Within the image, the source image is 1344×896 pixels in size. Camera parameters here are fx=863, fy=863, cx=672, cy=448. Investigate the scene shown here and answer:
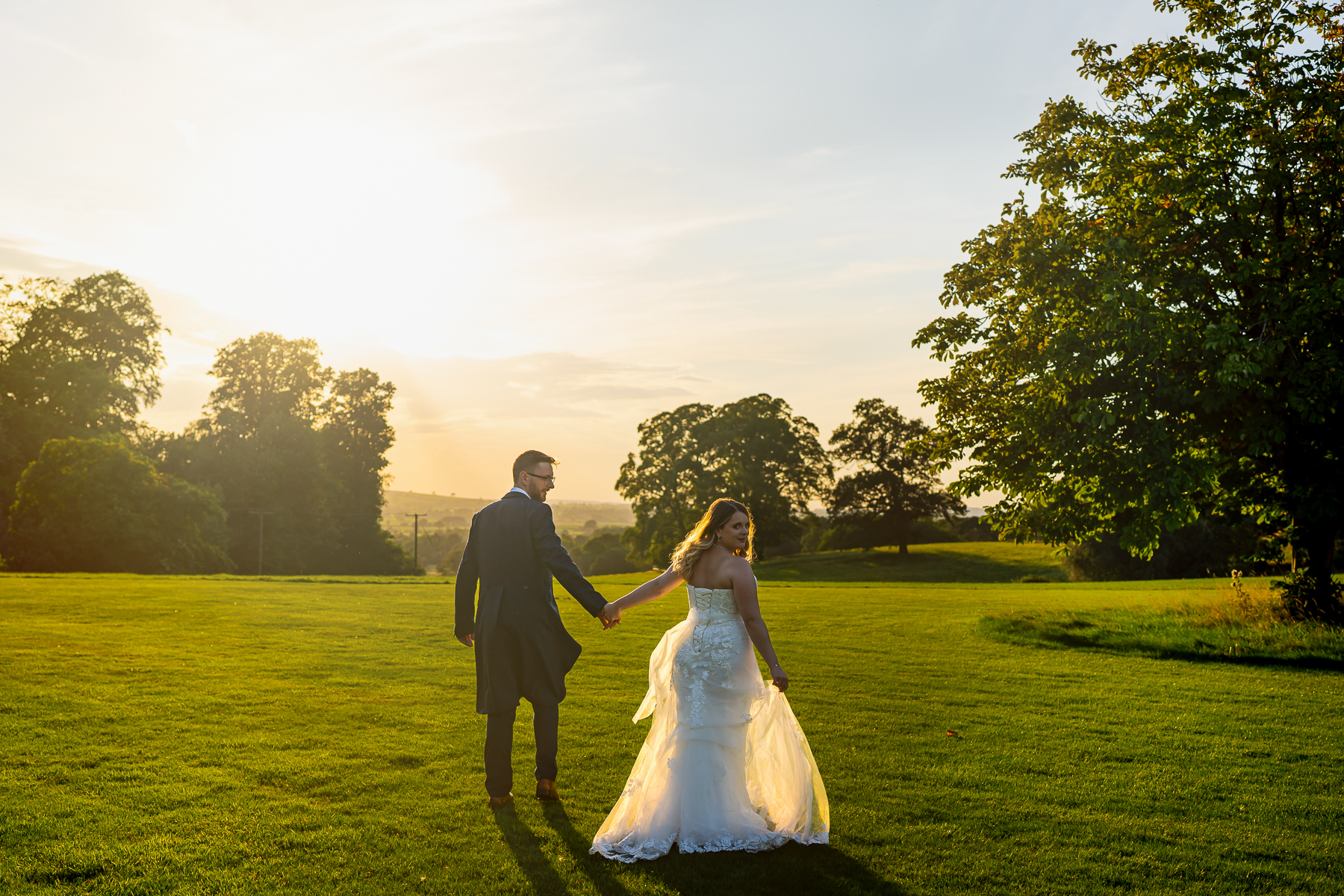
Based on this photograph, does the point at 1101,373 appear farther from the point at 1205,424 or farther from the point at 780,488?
the point at 780,488

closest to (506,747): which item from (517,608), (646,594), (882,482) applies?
(517,608)

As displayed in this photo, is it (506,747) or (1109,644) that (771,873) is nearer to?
(506,747)

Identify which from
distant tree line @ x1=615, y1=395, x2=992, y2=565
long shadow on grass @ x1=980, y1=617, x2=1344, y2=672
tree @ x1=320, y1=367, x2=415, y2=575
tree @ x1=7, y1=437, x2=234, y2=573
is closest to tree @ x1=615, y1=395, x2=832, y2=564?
distant tree line @ x1=615, y1=395, x2=992, y2=565

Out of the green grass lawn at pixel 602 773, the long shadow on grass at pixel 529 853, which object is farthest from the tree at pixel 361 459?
the long shadow on grass at pixel 529 853

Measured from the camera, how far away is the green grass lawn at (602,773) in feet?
18.3

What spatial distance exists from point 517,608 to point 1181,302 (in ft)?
49.0

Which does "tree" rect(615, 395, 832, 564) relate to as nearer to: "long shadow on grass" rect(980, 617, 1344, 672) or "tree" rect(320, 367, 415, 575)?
"tree" rect(320, 367, 415, 575)

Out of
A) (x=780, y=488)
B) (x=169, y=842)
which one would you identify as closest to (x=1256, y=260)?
(x=169, y=842)

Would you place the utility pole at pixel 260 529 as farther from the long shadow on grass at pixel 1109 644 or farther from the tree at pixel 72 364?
the long shadow on grass at pixel 1109 644

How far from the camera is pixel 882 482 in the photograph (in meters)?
71.8

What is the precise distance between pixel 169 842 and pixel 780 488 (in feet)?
202

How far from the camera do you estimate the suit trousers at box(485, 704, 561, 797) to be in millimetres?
6926

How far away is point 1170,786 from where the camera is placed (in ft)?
25.3

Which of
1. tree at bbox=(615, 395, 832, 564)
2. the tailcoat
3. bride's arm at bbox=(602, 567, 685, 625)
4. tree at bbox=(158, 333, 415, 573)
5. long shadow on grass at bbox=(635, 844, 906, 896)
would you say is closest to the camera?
long shadow on grass at bbox=(635, 844, 906, 896)
